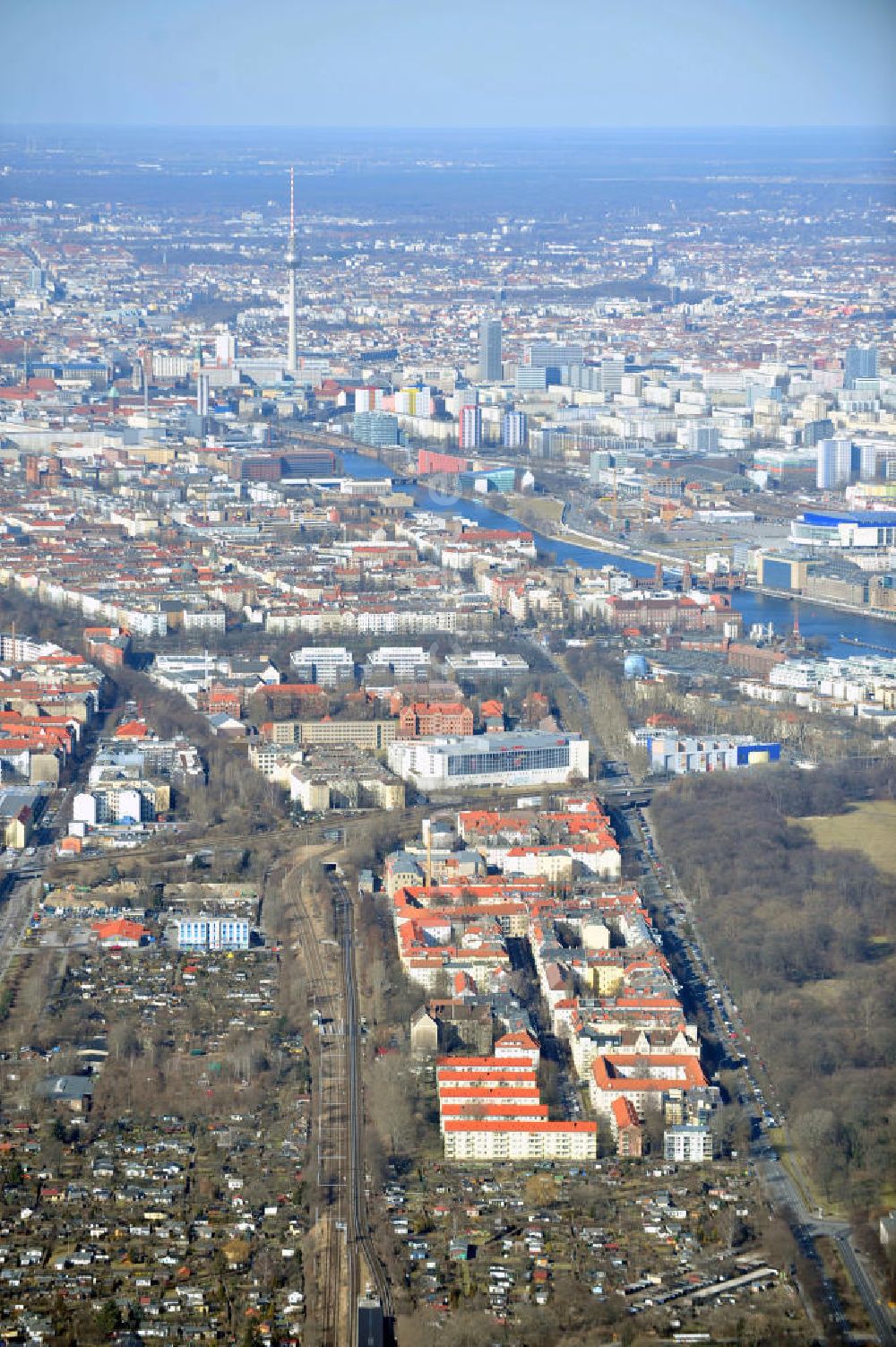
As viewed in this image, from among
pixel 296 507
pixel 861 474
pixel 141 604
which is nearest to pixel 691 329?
pixel 861 474

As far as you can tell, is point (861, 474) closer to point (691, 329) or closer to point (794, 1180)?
point (691, 329)

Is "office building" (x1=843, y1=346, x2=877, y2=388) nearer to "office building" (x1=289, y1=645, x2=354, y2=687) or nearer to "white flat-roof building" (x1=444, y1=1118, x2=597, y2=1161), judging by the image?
"office building" (x1=289, y1=645, x2=354, y2=687)

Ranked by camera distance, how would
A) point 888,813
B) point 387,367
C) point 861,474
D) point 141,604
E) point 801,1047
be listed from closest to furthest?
point 801,1047 < point 888,813 < point 141,604 < point 861,474 < point 387,367

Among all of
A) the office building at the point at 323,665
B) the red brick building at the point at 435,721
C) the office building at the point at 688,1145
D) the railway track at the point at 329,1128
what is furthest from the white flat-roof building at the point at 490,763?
the office building at the point at 688,1145

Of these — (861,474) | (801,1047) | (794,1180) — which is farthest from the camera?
(861,474)

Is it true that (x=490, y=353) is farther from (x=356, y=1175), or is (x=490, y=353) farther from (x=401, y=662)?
(x=356, y=1175)

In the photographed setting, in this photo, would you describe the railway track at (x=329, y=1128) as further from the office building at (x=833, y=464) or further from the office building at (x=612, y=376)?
the office building at (x=612, y=376)
